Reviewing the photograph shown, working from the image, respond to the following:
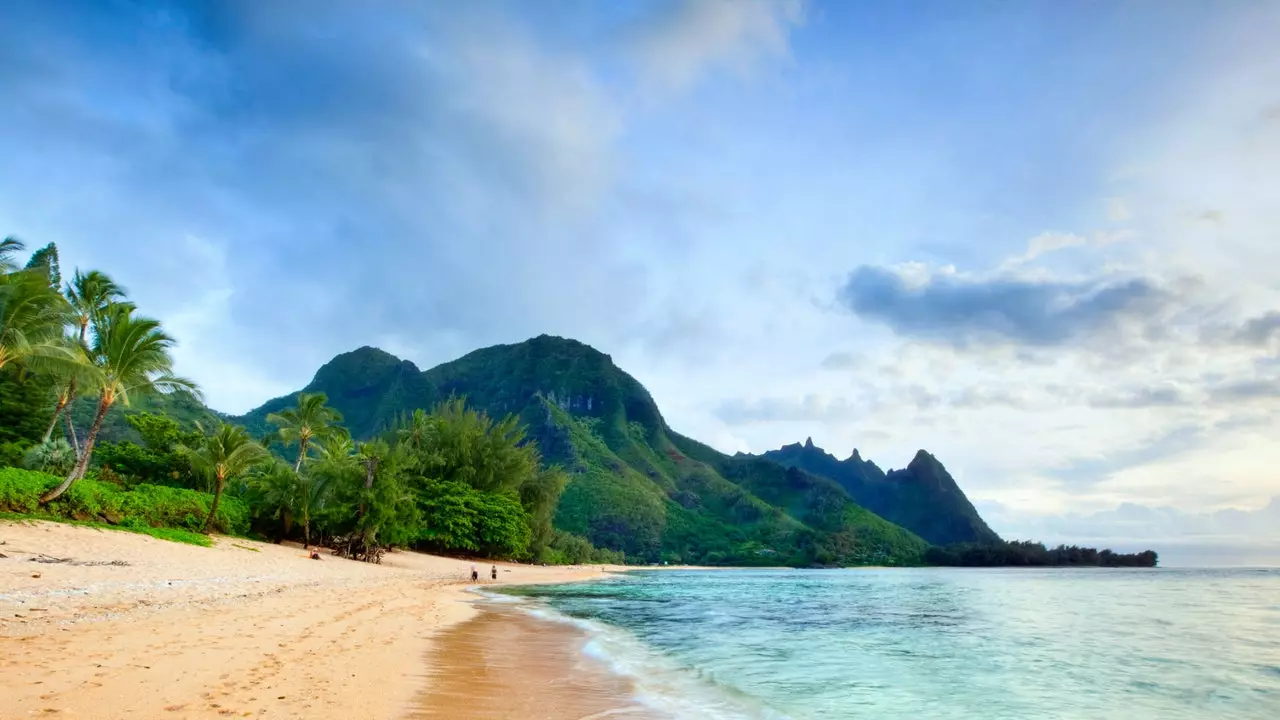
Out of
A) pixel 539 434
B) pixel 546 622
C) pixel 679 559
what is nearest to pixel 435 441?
pixel 546 622

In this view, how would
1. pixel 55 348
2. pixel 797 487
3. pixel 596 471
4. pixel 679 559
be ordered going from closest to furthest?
pixel 55 348, pixel 679 559, pixel 596 471, pixel 797 487

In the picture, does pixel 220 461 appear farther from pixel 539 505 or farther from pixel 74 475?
pixel 539 505

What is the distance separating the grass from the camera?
19984 mm

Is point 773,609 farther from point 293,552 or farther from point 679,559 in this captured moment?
point 679,559

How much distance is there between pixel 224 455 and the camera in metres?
31.9

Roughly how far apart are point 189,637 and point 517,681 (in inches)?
194

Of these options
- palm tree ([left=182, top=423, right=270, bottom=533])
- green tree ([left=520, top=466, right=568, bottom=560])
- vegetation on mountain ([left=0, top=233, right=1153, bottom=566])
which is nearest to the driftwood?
vegetation on mountain ([left=0, top=233, right=1153, bottom=566])

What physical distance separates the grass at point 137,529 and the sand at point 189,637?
0.58 meters

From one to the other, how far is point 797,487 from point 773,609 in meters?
163

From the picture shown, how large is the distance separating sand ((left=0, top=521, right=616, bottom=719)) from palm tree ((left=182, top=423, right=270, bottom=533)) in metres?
9.93

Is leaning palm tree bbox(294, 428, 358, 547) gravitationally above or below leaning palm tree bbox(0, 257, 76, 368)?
below

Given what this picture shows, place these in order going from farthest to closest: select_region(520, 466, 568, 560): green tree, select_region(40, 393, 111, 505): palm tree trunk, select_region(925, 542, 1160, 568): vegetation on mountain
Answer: select_region(925, 542, 1160, 568): vegetation on mountain → select_region(520, 466, 568, 560): green tree → select_region(40, 393, 111, 505): palm tree trunk

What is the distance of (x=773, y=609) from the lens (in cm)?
2808

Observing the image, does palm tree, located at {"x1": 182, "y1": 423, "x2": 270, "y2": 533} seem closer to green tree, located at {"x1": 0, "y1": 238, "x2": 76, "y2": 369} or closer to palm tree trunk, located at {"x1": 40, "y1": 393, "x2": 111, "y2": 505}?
palm tree trunk, located at {"x1": 40, "y1": 393, "x2": 111, "y2": 505}
